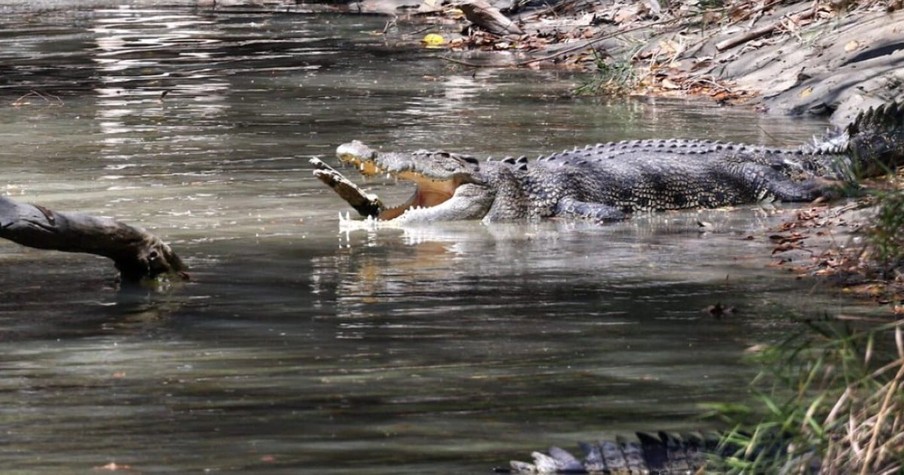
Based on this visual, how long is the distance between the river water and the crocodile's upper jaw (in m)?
0.31

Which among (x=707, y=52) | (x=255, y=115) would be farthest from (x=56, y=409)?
(x=707, y=52)

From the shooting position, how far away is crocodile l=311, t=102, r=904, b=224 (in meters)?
11.8

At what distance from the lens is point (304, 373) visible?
6.62 m

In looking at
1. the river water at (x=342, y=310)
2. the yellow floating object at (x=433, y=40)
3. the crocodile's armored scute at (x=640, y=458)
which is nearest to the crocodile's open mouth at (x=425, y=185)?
the river water at (x=342, y=310)

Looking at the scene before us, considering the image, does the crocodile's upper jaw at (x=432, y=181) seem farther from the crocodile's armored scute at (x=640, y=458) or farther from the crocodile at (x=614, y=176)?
the crocodile's armored scute at (x=640, y=458)

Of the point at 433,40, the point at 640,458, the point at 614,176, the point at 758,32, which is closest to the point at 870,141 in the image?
the point at 614,176

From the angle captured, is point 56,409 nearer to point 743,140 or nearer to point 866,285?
point 866,285

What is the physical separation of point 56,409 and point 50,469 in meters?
0.81

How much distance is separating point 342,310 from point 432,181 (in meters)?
4.03

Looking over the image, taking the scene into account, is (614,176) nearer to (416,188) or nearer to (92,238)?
(416,188)

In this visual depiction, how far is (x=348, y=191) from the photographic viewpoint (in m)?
11.4

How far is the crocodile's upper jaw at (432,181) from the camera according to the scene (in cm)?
1176

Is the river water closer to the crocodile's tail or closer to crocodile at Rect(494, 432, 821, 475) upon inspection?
crocodile at Rect(494, 432, 821, 475)

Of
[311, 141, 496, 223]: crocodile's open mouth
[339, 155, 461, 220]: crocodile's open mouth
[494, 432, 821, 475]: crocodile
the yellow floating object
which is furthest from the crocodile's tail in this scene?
the yellow floating object
